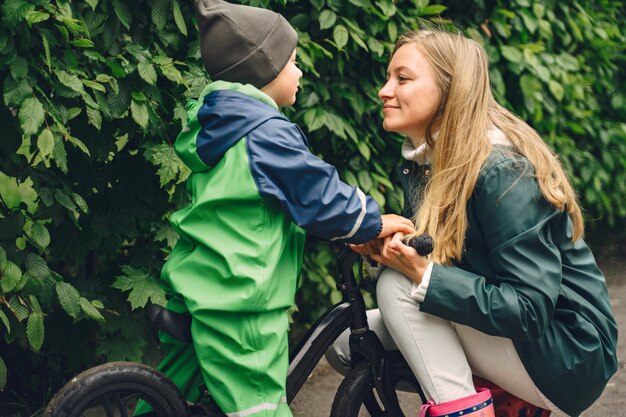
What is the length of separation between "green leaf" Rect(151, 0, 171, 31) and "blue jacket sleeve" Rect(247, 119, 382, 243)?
0.87 m

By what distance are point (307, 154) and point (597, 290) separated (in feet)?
3.35

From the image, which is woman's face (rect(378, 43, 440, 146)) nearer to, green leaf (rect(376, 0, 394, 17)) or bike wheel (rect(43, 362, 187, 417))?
green leaf (rect(376, 0, 394, 17))

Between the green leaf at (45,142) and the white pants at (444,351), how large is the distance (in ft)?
3.59

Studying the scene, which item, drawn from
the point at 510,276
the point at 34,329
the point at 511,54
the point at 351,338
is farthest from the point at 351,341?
the point at 511,54

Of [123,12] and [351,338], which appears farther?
[123,12]

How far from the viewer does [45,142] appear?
2898 mm

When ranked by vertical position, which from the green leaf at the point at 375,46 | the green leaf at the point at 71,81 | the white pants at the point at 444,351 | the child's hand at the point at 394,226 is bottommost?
the white pants at the point at 444,351

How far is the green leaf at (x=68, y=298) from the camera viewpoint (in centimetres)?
320

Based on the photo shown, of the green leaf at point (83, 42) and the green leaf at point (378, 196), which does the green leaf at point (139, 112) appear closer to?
the green leaf at point (83, 42)

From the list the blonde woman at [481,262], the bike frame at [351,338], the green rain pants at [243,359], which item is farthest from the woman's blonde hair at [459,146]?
the green rain pants at [243,359]

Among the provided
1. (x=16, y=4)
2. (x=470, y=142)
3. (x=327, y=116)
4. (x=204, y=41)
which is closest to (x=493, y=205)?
A: (x=470, y=142)

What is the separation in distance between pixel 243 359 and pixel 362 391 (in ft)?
Answer: 1.75

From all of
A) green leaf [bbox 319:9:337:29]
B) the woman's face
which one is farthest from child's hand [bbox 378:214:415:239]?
green leaf [bbox 319:9:337:29]

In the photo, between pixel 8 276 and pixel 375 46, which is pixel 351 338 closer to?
pixel 8 276
